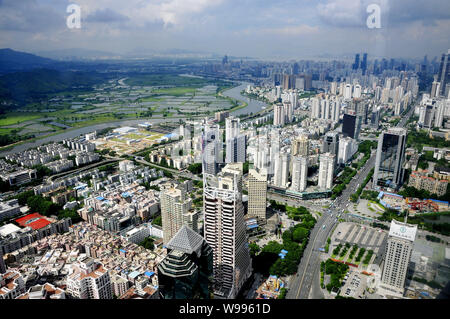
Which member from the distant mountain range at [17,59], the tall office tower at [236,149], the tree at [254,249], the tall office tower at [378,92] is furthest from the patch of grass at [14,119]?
the tall office tower at [378,92]

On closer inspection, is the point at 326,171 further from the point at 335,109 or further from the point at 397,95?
the point at 335,109

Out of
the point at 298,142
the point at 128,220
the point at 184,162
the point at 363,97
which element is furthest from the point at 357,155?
the point at 128,220

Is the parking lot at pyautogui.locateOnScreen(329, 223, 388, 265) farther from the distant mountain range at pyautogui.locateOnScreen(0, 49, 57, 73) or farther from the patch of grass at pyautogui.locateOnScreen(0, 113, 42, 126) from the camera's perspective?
the patch of grass at pyautogui.locateOnScreen(0, 113, 42, 126)

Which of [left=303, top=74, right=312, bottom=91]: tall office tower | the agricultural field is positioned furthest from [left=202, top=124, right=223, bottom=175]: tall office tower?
[left=303, top=74, right=312, bottom=91]: tall office tower

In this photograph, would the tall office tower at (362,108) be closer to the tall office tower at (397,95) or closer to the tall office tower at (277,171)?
the tall office tower at (397,95)

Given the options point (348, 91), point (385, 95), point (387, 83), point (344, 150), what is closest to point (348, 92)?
point (348, 91)
